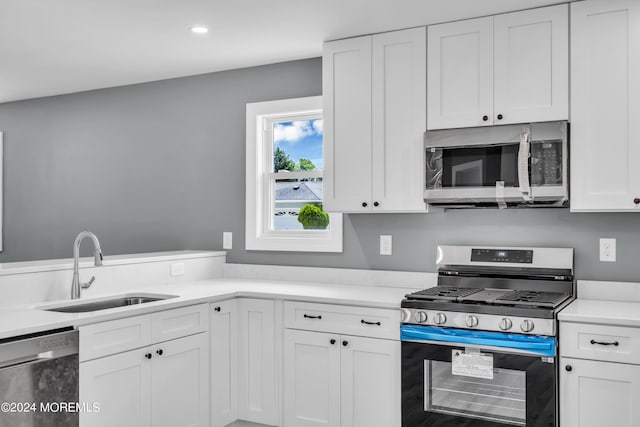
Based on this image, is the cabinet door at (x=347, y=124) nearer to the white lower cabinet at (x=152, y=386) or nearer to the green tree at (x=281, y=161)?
the green tree at (x=281, y=161)

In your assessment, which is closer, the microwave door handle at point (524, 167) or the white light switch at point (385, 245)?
the microwave door handle at point (524, 167)

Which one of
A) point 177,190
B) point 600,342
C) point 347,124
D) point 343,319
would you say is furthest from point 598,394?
point 177,190

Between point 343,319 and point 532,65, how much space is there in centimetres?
161

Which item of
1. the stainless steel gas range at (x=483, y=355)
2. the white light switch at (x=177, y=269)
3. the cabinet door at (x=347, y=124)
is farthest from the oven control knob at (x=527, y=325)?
the white light switch at (x=177, y=269)

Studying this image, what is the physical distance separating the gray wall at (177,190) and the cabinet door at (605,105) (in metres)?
0.34

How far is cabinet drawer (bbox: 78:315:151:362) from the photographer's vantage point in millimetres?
2615

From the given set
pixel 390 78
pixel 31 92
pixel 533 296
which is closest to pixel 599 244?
pixel 533 296

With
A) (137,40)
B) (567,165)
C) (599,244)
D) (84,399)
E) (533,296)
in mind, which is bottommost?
(84,399)

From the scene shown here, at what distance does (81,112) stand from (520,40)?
3.55 metres

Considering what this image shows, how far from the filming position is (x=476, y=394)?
283cm

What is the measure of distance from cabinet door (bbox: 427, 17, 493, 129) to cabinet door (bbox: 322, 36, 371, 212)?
38 cm

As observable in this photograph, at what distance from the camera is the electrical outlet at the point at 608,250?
3150 mm

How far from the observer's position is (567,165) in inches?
117

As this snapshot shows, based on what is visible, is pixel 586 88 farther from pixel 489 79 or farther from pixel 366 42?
pixel 366 42
